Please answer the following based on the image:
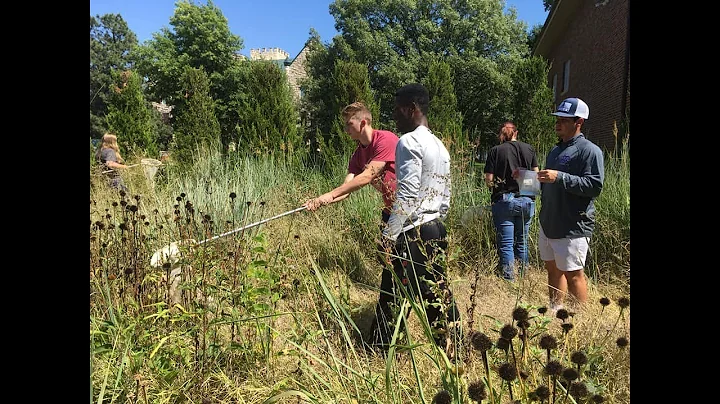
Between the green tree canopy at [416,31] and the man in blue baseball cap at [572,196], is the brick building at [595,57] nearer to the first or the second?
the man in blue baseball cap at [572,196]

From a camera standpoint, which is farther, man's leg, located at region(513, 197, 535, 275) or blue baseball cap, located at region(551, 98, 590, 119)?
man's leg, located at region(513, 197, 535, 275)

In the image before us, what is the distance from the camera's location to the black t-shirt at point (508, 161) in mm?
4527

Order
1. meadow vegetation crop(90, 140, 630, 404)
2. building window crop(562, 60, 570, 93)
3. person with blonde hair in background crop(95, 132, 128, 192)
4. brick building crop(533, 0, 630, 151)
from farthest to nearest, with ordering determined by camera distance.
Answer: building window crop(562, 60, 570, 93), brick building crop(533, 0, 630, 151), person with blonde hair in background crop(95, 132, 128, 192), meadow vegetation crop(90, 140, 630, 404)

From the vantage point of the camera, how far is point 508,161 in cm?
456

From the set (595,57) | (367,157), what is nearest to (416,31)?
(595,57)

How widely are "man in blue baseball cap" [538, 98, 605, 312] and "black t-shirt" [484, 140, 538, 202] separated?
1.37m

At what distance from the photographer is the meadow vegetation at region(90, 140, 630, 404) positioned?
4.33 feet

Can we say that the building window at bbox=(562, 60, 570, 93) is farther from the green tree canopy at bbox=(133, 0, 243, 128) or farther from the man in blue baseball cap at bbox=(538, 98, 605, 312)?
the green tree canopy at bbox=(133, 0, 243, 128)

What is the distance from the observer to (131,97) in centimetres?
1288

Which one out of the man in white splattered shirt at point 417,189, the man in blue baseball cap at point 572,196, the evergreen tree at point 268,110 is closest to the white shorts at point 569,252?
the man in blue baseball cap at point 572,196

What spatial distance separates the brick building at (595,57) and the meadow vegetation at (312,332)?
371 inches

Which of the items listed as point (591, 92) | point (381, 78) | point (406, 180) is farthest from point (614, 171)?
point (381, 78)

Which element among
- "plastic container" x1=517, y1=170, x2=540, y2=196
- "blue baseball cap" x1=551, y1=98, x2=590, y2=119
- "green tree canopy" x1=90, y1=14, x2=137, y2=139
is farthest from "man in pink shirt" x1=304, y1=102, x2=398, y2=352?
"green tree canopy" x1=90, y1=14, x2=137, y2=139
